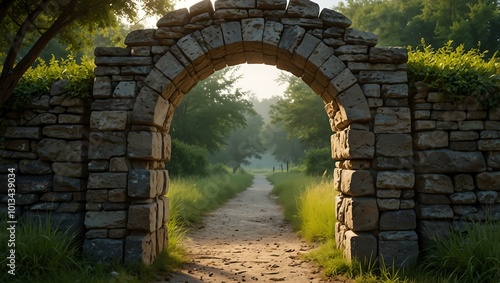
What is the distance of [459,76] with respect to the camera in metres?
4.95

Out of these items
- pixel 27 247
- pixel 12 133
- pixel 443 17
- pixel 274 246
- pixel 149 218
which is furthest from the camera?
pixel 443 17

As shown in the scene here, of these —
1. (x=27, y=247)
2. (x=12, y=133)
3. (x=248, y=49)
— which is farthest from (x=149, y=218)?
(x=248, y=49)

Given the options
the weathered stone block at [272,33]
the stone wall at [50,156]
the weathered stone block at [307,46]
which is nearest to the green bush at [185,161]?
the stone wall at [50,156]

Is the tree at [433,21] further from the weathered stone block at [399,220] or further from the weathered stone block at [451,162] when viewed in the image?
the weathered stone block at [399,220]

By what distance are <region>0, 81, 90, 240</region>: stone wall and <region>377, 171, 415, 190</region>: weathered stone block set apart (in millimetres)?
3949

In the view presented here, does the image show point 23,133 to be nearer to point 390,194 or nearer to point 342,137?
point 342,137

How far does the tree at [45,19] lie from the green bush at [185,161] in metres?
7.64

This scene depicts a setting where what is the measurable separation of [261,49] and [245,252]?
11.4ft

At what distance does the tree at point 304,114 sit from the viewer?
18594mm

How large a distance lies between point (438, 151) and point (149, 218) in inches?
152

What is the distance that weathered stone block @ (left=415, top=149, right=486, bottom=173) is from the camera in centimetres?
487

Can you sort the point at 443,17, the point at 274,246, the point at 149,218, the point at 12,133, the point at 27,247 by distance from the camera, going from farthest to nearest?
1. the point at 443,17
2. the point at 274,246
3. the point at 12,133
4. the point at 149,218
5. the point at 27,247

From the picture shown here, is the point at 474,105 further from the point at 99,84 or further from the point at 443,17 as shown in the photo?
the point at 443,17

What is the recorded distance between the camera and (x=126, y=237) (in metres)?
4.91
